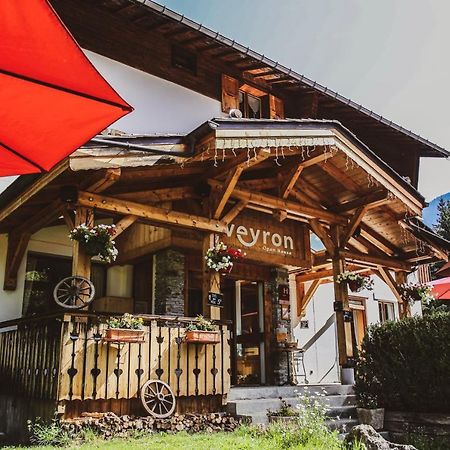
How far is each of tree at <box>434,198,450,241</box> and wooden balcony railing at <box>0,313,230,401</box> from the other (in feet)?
67.5

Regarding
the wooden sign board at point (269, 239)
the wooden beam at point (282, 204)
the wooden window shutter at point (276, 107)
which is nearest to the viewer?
the wooden beam at point (282, 204)

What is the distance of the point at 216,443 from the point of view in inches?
226

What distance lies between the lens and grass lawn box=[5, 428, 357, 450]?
5.47 metres

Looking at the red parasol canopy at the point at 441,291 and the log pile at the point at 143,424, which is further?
the red parasol canopy at the point at 441,291

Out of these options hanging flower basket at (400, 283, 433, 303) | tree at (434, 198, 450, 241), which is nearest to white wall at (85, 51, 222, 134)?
hanging flower basket at (400, 283, 433, 303)

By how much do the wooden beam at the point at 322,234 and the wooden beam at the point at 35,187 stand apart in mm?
5792

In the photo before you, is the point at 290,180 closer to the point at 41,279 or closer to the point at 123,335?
the point at 123,335

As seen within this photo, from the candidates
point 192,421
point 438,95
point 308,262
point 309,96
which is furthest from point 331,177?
point 438,95

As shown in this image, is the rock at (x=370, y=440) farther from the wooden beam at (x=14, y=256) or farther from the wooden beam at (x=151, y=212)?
the wooden beam at (x=14, y=256)

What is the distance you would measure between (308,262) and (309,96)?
13.5 feet

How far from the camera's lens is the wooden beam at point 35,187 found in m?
6.50

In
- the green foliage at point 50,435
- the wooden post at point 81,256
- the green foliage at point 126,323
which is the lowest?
the green foliage at point 50,435

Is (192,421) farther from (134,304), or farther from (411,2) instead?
(411,2)

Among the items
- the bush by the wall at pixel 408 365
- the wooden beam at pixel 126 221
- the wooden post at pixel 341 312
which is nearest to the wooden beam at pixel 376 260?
the wooden post at pixel 341 312
